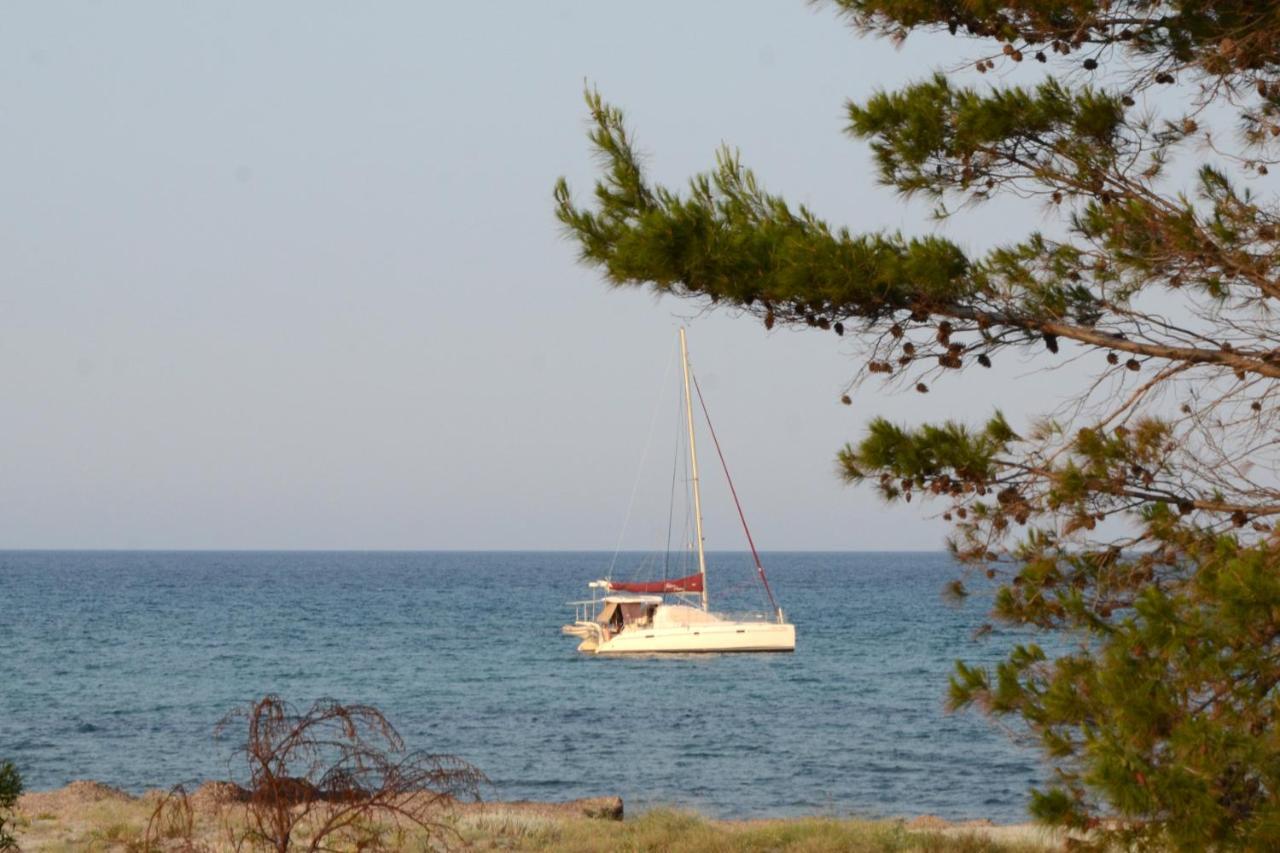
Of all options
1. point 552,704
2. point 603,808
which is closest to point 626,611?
point 552,704

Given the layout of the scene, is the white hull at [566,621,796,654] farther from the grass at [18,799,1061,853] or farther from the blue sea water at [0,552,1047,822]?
the grass at [18,799,1061,853]

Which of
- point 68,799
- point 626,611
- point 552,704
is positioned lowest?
point 552,704

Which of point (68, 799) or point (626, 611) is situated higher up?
point (626, 611)

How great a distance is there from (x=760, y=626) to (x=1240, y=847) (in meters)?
35.9

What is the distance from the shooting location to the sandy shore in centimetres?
1045

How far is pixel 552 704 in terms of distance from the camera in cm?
3136

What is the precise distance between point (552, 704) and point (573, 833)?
20.6 m

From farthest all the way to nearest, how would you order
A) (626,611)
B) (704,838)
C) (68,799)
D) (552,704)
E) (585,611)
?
1. (626,611)
2. (585,611)
3. (552,704)
4. (68,799)
5. (704,838)

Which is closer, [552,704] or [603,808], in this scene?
[603,808]

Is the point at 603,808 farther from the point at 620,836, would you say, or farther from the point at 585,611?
the point at 585,611

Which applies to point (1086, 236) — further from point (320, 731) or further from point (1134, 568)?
point (320, 731)

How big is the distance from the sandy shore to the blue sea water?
1.70m

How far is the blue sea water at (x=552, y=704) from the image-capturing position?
2077cm

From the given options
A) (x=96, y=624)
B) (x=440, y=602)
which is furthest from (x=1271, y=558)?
(x=440, y=602)
